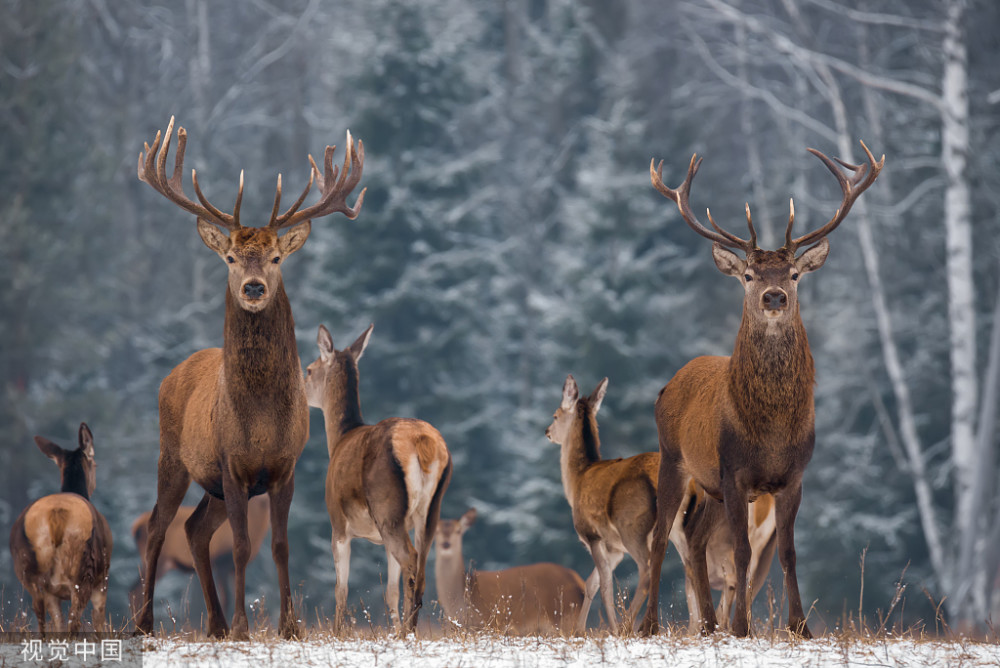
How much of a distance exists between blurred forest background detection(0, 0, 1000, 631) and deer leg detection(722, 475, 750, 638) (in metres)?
12.2

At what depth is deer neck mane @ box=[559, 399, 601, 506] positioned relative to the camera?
10.4 m

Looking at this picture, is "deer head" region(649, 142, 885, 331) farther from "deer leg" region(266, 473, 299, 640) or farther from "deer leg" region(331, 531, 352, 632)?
"deer leg" region(331, 531, 352, 632)

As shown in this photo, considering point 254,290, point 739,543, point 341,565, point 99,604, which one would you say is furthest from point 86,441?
point 739,543

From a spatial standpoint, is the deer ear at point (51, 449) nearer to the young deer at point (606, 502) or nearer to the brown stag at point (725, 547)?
the young deer at point (606, 502)

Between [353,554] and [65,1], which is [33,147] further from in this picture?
[353,554]

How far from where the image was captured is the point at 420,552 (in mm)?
9047

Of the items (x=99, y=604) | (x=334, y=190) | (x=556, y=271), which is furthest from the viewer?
(x=556, y=271)

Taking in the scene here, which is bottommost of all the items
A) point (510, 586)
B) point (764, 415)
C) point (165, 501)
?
point (510, 586)

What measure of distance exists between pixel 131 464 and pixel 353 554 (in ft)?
17.3

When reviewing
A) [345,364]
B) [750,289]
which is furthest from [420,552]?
[750,289]

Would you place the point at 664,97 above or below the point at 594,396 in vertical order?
above

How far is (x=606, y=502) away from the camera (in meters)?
9.52

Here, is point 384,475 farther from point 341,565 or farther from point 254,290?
point 254,290

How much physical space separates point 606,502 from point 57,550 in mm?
3880
